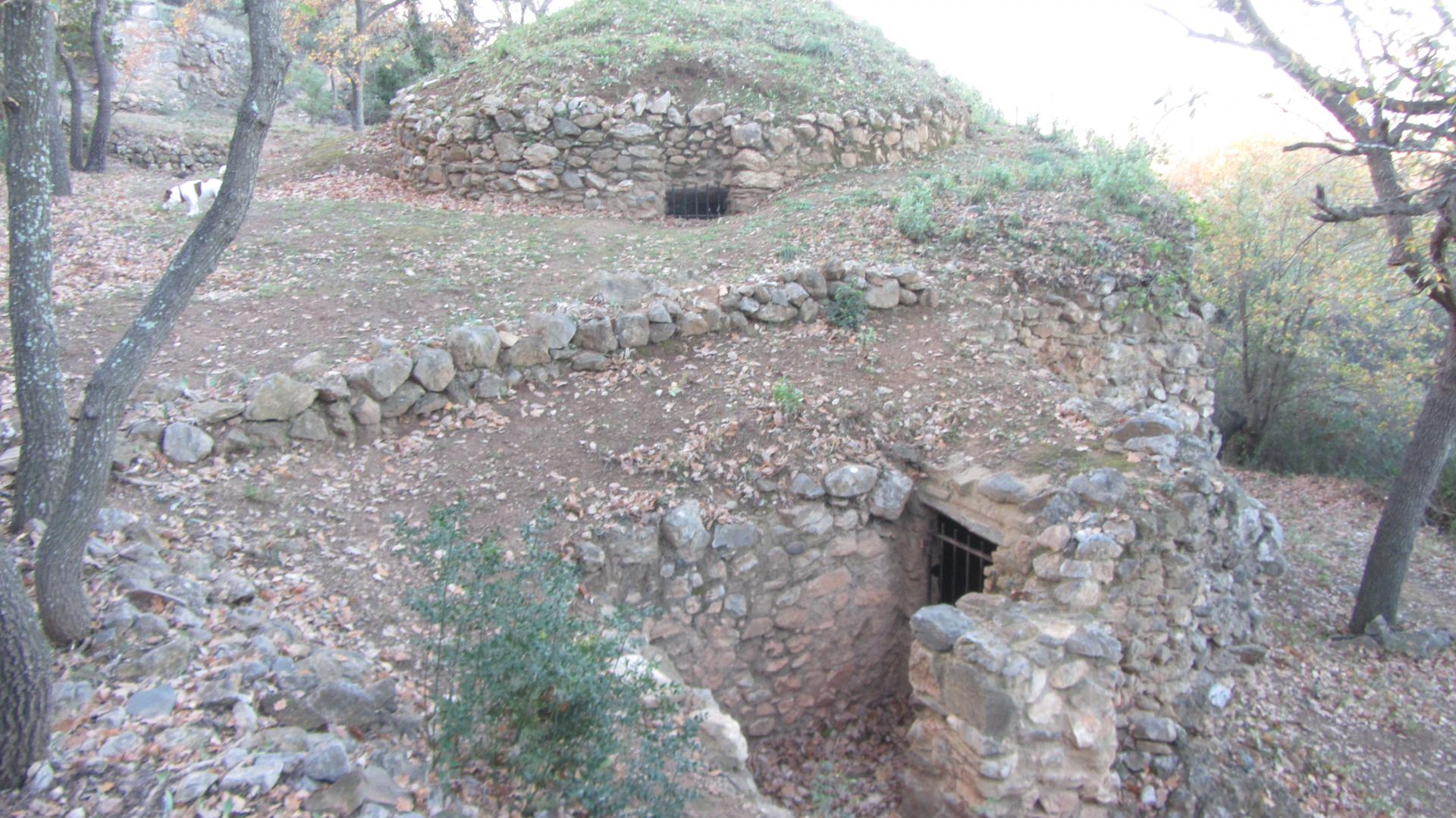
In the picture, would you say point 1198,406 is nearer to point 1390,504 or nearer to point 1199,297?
point 1199,297

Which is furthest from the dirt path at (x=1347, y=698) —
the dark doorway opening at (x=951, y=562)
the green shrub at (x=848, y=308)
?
the green shrub at (x=848, y=308)

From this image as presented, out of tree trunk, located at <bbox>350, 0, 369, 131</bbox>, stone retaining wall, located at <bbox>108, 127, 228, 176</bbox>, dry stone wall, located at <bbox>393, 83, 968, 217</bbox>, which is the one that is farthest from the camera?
tree trunk, located at <bbox>350, 0, 369, 131</bbox>

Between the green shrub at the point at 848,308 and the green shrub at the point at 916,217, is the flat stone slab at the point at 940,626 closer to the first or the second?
the green shrub at the point at 848,308

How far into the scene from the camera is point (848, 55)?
1400 cm

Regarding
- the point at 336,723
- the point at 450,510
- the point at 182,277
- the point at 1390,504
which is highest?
the point at 182,277

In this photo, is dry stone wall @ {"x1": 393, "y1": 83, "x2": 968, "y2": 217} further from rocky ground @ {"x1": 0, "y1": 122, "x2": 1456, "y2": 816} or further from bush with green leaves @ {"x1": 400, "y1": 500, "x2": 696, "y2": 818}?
bush with green leaves @ {"x1": 400, "y1": 500, "x2": 696, "y2": 818}

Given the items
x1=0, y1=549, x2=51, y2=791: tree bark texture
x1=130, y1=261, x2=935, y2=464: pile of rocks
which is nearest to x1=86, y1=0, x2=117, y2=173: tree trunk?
x1=130, y1=261, x2=935, y2=464: pile of rocks

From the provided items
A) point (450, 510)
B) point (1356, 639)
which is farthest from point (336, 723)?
point (1356, 639)

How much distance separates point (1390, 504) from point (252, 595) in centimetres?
973

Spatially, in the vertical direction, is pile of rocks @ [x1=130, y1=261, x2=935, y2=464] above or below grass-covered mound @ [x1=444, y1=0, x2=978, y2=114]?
below

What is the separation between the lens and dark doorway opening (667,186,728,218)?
12.1 metres

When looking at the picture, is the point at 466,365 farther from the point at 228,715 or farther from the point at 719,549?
the point at 228,715

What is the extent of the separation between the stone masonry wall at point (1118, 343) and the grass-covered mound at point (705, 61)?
5.19m

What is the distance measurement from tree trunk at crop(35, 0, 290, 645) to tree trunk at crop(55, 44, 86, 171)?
489 inches
